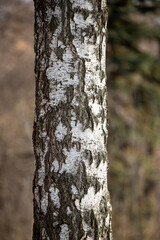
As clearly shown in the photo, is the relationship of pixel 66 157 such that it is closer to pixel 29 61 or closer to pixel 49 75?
pixel 49 75

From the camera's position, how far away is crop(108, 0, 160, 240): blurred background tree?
660cm

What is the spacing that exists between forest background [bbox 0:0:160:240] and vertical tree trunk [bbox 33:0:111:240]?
433 centimetres

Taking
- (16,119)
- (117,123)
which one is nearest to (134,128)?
(117,123)

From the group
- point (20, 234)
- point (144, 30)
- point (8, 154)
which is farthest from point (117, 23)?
point (20, 234)

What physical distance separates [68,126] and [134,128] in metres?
5.45

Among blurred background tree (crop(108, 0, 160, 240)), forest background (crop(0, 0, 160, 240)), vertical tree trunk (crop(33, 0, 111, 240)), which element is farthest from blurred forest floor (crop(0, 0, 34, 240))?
vertical tree trunk (crop(33, 0, 111, 240))

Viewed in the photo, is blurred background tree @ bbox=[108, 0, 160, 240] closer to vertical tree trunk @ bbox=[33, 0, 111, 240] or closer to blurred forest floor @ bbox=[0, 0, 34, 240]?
blurred forest floor @ bbox=[0, 0, 34, 240]

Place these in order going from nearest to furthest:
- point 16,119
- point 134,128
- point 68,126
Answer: point 68,126 → point 134,128 → point 16,119

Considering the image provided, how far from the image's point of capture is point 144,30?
630cm

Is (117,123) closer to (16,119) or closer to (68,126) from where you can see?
(16,119)

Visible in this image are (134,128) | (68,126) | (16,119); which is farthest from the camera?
(16,119)

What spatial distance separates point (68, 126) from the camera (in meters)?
2.00

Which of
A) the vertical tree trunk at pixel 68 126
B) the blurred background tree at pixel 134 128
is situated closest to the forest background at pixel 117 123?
the blurred background tree at pixel 134 128

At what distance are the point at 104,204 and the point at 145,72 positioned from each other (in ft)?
17.2
